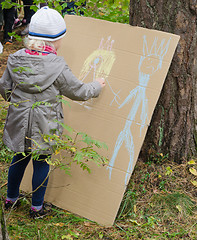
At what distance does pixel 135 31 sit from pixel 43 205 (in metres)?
1.56

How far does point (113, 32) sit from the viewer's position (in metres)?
2.62

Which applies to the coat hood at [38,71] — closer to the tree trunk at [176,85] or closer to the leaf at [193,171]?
the tree trunk at [176,85]

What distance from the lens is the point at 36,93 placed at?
2.24 m

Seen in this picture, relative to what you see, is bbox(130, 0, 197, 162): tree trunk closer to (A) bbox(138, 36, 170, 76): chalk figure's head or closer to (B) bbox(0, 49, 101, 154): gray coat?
(A) bbox(138, 36, 170, 76): chalk figure's head

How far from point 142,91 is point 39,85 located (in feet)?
2.54

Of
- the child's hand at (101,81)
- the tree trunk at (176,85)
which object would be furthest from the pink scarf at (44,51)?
the tree trunk at (176,85)

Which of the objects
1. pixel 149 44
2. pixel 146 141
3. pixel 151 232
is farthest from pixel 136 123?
pixel 151 232

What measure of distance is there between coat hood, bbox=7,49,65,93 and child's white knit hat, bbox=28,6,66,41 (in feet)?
0.42

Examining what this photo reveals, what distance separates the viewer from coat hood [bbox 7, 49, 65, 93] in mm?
2189

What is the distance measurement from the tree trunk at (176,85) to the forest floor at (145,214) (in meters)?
0.13

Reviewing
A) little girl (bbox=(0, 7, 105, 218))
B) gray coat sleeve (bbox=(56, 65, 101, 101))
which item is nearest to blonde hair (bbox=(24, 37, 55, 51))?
little girl (bbox=(0, 7, 105, 218))

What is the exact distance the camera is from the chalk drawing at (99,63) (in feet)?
8.56

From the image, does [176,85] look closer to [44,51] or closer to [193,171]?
[193,171]

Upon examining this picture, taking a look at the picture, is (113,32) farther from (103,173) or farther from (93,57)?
(103,173)
